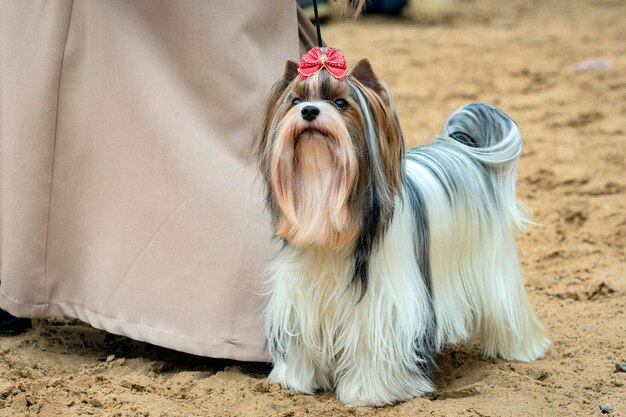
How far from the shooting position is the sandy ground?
3.61 m

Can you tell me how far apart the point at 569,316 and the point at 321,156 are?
1931 mm

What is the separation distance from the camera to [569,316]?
468 cm

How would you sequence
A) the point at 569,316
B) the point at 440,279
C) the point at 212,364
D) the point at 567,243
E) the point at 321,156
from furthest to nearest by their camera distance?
1. the point at 567,243
2. the point at 569,316
3. the point at 212,364
4. the point at 440,279
5. the point at 321,156

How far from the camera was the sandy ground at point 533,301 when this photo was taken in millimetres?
3613

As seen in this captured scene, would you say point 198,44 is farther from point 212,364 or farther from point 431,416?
point 431,416

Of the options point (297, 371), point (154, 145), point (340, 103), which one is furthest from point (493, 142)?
point (154, 145)

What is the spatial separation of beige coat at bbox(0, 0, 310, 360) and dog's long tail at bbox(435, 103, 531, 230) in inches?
32.1

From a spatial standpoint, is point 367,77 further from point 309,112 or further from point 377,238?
point 377,238

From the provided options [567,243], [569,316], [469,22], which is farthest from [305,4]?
[569,316]

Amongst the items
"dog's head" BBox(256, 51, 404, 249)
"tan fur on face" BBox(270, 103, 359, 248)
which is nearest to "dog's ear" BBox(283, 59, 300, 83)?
"dog's head" BBox(256, 51, 404, 249)

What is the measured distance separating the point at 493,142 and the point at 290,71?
1135 millimetres

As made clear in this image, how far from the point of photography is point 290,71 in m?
3.42

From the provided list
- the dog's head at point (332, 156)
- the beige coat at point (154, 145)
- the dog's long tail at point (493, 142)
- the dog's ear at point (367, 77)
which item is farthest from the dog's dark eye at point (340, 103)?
the dog's long tail at point (493, 142)

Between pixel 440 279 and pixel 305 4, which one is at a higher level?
pixel 305 4
